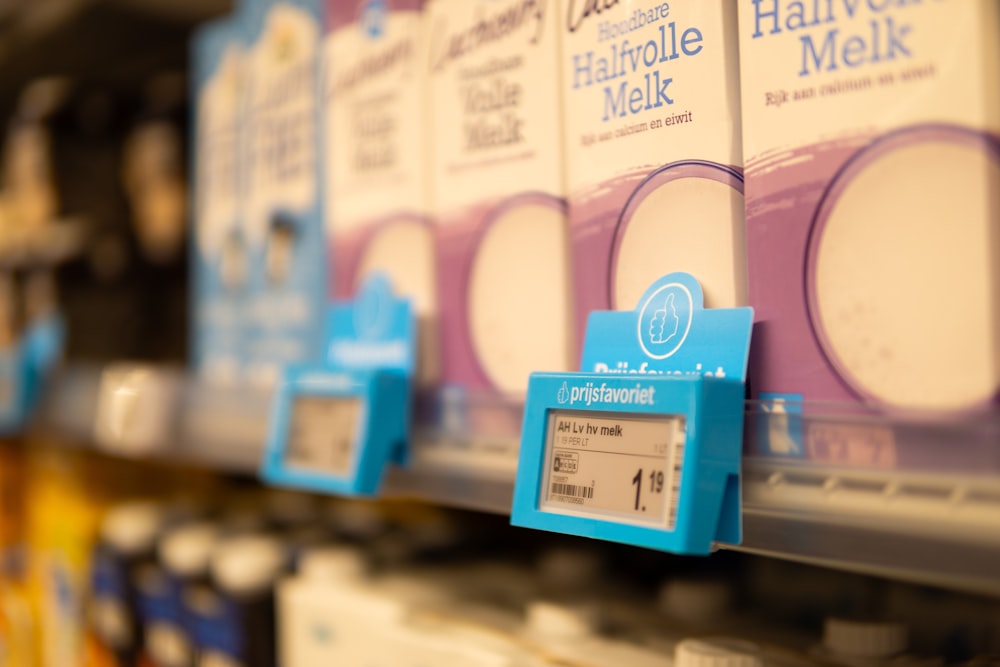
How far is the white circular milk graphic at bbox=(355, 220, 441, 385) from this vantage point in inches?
28.9

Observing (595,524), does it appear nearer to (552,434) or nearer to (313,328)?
(552,434)

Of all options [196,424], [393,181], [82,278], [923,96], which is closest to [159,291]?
[82,278]

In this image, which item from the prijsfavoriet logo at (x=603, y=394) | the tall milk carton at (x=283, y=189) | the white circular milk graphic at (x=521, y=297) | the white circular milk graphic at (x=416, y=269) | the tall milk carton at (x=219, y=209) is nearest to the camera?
the prijsfavoriet logo at (x=603, y=394)

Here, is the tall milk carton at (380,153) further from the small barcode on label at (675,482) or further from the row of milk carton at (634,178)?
the small barcode on label at (675,482)

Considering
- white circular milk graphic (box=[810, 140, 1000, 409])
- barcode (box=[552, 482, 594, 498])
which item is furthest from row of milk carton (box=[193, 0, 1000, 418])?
barcode (box=[552, 482, 594, 498])

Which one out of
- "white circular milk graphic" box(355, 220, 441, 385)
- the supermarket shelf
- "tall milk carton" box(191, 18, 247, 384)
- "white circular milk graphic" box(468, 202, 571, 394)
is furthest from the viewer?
"tall milk carton" box(191, 18, 247, 384)

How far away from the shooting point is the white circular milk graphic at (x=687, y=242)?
0.52m

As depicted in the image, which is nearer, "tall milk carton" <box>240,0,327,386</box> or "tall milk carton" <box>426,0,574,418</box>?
"tall milk carton" <box>426,0,574,418</box>

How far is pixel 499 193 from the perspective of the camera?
26.2 inches

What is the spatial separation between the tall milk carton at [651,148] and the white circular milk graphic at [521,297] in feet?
0.08

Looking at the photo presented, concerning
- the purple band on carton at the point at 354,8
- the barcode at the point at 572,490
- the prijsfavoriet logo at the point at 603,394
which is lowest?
the barcode at the point at 572,490

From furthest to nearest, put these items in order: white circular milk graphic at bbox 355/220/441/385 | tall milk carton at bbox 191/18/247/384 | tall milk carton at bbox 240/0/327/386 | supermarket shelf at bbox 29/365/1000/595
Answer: tall milk carton at bbox 191/18/247/384, tall milk carton at bbox 240/0/327/386, white circular milk graphic at bbox 355/220/441/385, supermarket shelf at bbox 29/365/1000/595

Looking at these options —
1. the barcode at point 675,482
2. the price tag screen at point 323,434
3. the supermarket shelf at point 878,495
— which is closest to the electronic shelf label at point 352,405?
the price tag screen at point 323,434

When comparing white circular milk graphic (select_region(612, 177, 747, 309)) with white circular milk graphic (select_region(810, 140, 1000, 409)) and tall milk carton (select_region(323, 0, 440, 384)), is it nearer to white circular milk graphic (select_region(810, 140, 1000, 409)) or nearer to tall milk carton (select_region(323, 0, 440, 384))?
white circular milk graphic (select_region(810, 140, 1000, 409))
